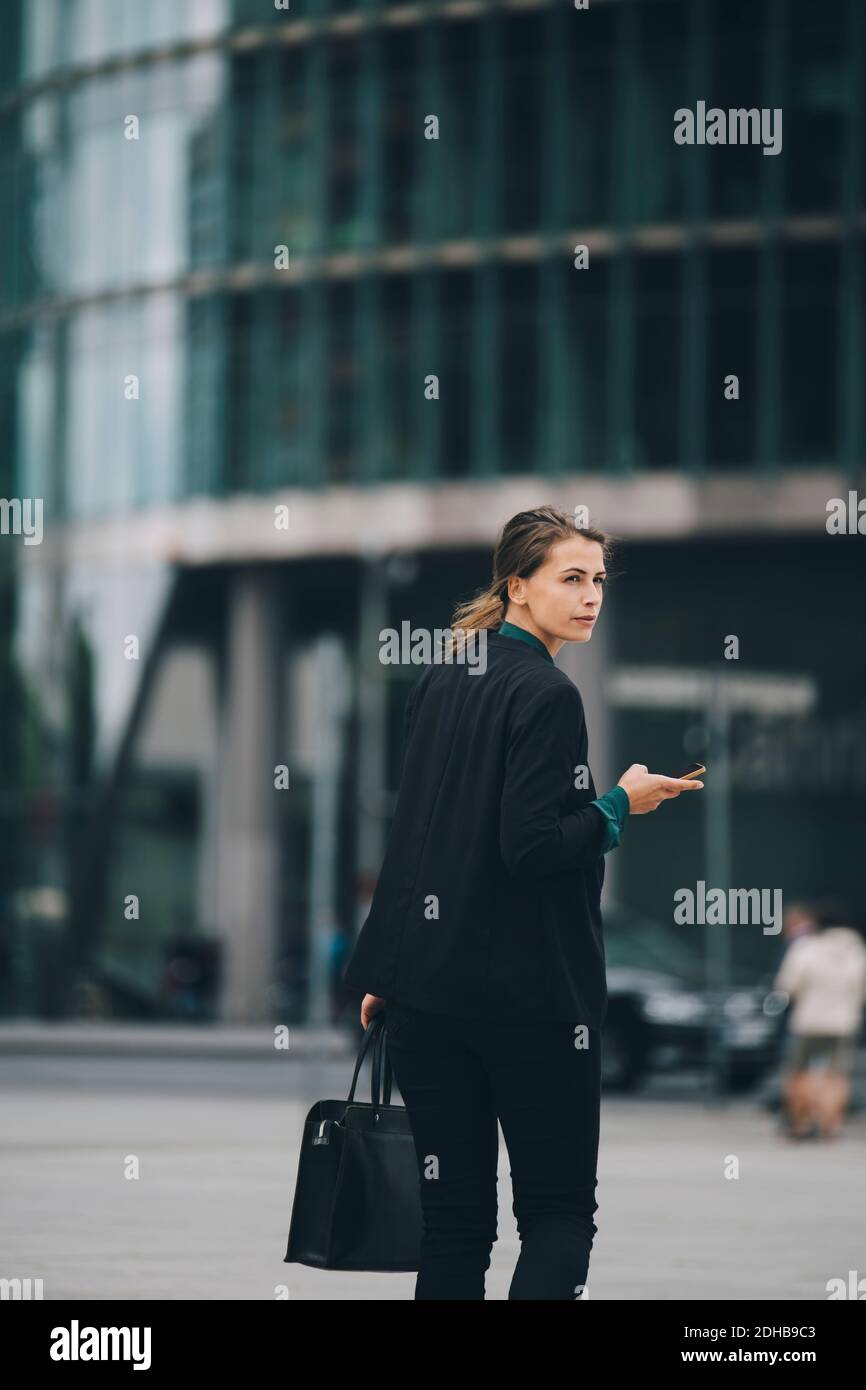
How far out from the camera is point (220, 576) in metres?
42.3

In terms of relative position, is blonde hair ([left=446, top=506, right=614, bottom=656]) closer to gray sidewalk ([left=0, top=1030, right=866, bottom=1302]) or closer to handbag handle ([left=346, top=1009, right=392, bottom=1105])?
handbag handle ([left=346, top=1009, right=392, bottom=1105])

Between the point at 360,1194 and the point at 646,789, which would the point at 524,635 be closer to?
the point at 646,789

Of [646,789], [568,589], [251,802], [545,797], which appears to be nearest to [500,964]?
[545,797]

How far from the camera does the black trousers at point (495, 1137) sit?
15.1 feet

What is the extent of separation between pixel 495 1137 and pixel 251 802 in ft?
121

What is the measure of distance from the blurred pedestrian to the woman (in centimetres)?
1229

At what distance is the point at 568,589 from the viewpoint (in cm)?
493

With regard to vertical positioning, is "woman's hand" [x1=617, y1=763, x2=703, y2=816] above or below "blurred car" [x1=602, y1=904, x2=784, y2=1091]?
above

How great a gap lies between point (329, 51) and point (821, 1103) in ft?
88.1

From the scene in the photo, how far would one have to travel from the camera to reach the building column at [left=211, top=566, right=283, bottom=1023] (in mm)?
41312

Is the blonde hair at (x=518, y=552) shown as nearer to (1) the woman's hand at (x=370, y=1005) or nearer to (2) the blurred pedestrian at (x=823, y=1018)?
(1) the woman's hand at (x=370, y=1005)

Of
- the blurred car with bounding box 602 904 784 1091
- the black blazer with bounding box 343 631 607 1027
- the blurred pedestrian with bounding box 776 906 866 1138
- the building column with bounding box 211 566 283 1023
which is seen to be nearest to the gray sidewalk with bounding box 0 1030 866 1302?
the blurred pedestrian with bounding box 776 906 866 1138

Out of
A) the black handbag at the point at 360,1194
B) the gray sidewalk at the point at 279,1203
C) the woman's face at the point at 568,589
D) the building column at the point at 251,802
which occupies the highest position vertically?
the building column at the point at 251,802

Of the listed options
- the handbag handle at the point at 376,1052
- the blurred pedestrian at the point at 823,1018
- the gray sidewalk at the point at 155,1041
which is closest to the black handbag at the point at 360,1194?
the handbag handle at the point at 376,1052
